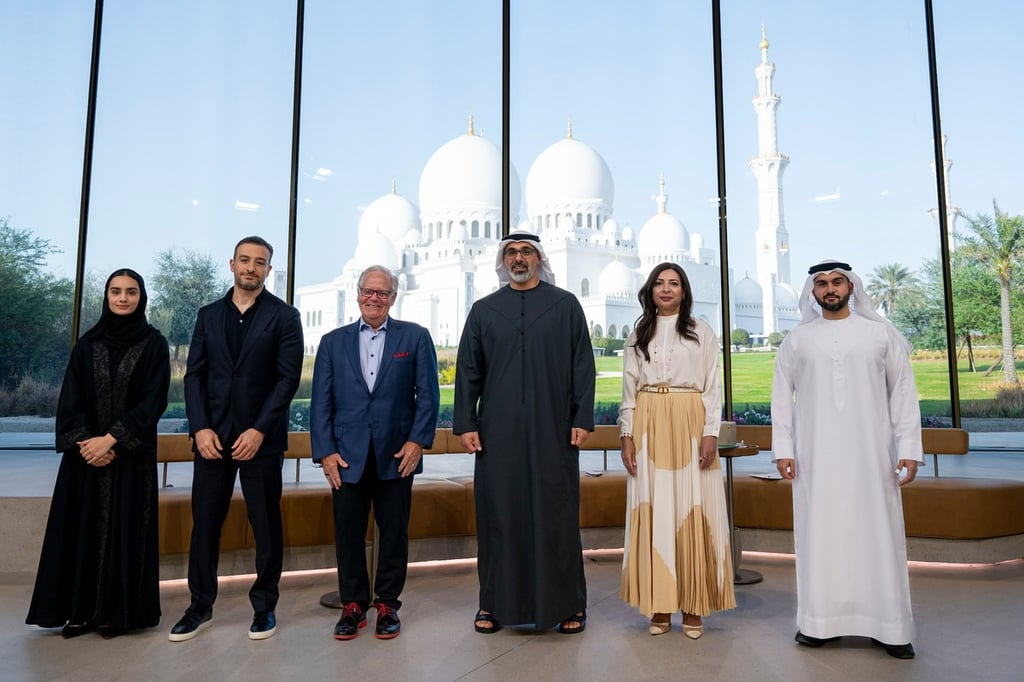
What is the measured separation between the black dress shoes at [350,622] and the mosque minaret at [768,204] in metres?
5.52

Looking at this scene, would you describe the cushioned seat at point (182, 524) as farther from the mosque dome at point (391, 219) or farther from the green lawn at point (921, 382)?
the mosque dome at point (391, 219)

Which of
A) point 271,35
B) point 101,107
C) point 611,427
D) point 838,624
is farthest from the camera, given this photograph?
point 271,35

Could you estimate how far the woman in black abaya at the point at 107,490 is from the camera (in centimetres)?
251

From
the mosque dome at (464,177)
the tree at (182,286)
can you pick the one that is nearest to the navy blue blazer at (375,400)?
the tree at (182,286)

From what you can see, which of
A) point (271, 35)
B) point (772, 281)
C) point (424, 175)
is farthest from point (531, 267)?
point (424, 175)

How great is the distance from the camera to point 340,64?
6520 millimetres

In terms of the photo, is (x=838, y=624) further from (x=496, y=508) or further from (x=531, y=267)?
(x=531, y=267)

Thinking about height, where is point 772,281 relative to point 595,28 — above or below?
below

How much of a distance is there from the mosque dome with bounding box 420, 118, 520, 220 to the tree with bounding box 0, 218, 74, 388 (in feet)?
47.4

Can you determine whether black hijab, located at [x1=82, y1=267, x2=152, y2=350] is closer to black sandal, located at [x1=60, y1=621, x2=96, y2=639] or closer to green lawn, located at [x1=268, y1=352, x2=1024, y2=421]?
black sandal, located at [x1=60, y1=621, x2=96, y2=639]

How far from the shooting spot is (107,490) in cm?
256

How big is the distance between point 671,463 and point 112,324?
2.17 m

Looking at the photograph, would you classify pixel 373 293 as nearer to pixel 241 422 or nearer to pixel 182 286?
pixel 241 422

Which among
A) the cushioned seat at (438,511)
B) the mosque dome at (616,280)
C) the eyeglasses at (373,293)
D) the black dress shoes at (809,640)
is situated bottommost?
the black dress shoes at (809,640)
